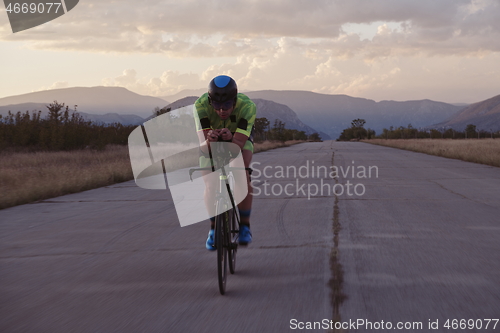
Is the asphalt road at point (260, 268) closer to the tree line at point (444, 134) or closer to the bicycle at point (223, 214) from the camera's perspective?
the bicycle at point (223, 214)

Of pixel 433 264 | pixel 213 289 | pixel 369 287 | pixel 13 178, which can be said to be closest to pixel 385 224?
pixel 433 264

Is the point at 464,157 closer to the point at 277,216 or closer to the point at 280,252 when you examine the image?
the point at 277,216

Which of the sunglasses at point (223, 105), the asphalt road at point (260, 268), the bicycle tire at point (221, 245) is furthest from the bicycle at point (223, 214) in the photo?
the sunglasses at point (223, 105)

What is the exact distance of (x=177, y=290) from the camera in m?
4.29

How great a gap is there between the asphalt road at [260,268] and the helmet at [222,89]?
164 centimetres

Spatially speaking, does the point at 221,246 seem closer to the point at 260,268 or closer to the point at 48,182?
the point at 260,268

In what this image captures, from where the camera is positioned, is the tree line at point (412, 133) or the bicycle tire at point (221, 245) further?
the tree line at point (412, 133)

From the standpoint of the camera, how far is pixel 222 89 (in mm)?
4281

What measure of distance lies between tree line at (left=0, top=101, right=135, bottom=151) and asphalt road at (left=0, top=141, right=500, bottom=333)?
72.5 feet

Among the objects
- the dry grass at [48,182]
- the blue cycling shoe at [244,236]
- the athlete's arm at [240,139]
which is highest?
the athlete's arm at [240,139]

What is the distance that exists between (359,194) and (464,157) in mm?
16633

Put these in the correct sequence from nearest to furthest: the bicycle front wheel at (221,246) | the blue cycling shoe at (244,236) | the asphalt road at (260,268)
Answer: the asphalt road at (260,268), the bicycle front wheel at (221,246), the blue cycling shoe at (244,236)

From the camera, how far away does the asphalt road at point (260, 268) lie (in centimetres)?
362

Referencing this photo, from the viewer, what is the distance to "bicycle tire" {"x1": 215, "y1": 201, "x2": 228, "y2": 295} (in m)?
4.03
